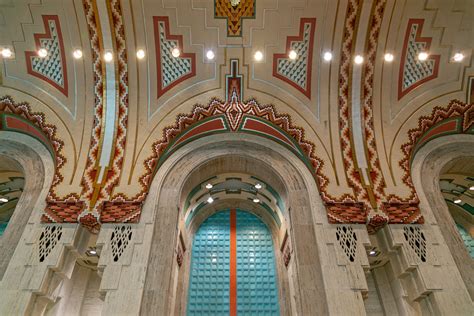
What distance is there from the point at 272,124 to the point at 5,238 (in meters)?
5.53

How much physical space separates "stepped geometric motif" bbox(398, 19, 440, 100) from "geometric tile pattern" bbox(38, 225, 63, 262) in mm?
7453

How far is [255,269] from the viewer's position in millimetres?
7848

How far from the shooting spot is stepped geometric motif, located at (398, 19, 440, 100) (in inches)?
250

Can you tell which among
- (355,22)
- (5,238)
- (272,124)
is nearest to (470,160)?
(355,22)

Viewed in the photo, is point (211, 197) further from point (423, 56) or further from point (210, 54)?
point (423, 56)

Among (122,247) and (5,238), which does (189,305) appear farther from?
(5,238)

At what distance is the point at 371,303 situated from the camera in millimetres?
8906

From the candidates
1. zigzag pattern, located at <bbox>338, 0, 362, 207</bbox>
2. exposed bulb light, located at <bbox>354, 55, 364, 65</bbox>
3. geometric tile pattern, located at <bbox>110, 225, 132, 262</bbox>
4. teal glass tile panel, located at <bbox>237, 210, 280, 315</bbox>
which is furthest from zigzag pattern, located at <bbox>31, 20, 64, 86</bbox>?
exposed bulb light, located at <bbox>354, 55, 364, 65</bbox>

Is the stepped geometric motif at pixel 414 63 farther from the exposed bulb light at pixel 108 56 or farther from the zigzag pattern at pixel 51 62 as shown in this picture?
the zigzag pattern at pixel 51 62

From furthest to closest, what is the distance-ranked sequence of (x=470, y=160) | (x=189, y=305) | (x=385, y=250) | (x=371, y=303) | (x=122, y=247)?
(x=371, y=303), (x=189, y=305), (x=470, y=160), (x=385, y=250), (x=122, y=247)

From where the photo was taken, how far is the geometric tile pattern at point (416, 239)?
529 cm

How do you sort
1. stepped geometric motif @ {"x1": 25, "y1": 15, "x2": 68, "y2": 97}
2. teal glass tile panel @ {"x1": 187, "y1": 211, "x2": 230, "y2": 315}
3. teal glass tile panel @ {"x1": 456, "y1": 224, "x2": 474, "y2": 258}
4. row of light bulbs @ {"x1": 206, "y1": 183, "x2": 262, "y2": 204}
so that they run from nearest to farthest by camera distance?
stepped geometric motif @ {"x1": 25, "y1": 15, "x2": 68, "y2": 97}
teal glass tile panel @ {"x1": 187, "y1": 211, "x2": 230, "y2": 315}
row of light bulbs @ {"x1": 206, "y1": 183, "x2": 262, "y2": 204}
teal glass tile panel @ {"x1": 456, "y1": 224, "x2": 474, "y2": 258}

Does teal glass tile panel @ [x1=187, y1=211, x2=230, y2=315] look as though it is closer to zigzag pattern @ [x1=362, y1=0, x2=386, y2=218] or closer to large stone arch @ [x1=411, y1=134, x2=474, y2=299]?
zigzag pattern @ [x1=362, y1=0, x2=386, y2=218]

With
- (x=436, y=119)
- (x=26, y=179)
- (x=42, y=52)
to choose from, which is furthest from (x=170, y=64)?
(x=436, y=119)
